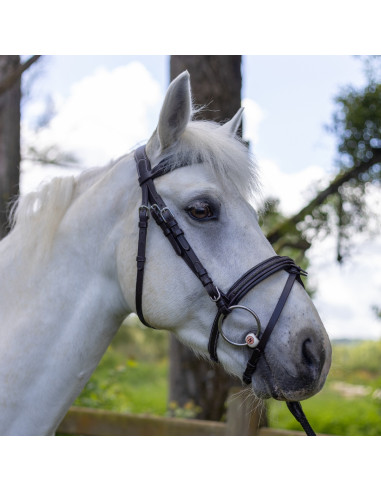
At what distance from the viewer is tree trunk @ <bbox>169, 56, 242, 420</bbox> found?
4395 millimetres

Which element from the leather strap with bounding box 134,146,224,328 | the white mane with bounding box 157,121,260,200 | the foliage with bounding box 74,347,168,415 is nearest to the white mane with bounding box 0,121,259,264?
the white mane with bounding box 157,121,260,200

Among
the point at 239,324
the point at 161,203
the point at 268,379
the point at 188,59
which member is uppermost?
the point at 188,59

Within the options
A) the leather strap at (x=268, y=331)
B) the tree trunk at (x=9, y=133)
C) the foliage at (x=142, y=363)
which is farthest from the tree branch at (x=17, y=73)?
the foliage at (x=142, y=363)

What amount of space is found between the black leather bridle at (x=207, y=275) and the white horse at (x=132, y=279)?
3 cm

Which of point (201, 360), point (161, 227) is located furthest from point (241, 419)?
point (161, 227)

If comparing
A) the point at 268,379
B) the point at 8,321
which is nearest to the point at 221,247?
the point at 268,379

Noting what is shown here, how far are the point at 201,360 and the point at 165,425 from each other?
95cm

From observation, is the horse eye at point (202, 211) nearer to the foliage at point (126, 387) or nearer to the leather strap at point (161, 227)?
the leather strap at point (161, 227)

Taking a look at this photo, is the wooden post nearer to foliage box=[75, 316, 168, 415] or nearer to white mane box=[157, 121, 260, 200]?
white mane box=[157, 121, 260, 200]

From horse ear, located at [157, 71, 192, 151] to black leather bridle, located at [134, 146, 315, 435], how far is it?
12 cm

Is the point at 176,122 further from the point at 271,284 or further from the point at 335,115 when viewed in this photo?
the point at 335,115

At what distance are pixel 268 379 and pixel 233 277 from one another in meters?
0.46

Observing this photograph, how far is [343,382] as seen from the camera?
15.1 meters

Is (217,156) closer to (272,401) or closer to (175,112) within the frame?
(175,112)
